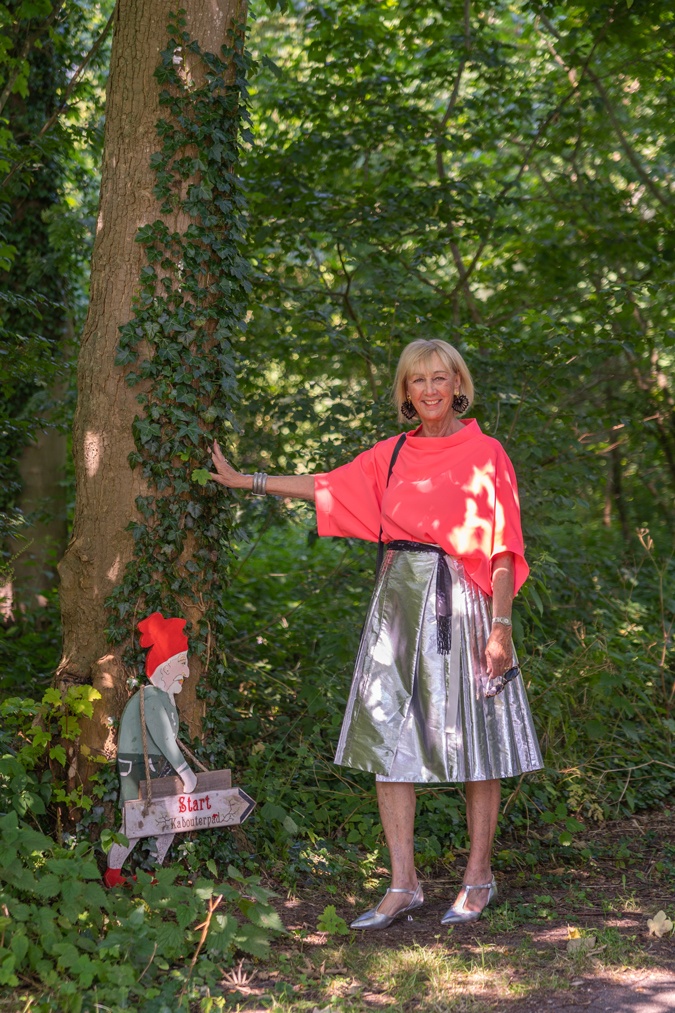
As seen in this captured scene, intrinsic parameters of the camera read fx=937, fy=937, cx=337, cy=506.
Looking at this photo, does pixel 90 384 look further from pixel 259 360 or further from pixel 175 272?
pixel 259 360

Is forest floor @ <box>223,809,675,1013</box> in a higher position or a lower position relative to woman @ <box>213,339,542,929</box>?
lower

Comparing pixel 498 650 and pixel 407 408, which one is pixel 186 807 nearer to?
pixel 498 650

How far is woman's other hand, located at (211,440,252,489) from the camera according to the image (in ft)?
11.4

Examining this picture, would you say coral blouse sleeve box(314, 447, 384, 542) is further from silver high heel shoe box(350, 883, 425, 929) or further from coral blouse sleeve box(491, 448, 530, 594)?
silver high heel shoe box(350, 883, 425, 929)

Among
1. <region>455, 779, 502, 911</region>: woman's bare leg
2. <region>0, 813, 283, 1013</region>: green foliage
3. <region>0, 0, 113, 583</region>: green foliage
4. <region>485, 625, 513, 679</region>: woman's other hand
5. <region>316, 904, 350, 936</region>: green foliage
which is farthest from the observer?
<region>0, 0, 113, 583</region>: green foliage

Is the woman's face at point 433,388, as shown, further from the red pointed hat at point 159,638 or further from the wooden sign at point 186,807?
the wooden sign at point 186,807

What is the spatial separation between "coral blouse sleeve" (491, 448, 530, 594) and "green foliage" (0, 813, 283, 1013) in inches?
56.1

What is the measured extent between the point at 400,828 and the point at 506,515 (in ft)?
3.90

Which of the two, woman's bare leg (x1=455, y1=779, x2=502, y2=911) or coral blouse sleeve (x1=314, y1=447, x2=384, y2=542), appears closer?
woman's bare leg (x1=455, y1=779, x2=502, y2=911)

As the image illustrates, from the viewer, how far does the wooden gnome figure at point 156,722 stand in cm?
327

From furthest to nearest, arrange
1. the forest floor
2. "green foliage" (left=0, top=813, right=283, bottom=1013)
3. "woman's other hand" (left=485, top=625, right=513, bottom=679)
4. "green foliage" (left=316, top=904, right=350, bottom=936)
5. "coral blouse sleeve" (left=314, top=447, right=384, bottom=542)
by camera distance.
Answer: "coral blouse sleeve" (left=314, top=447, right=384, bottom=542), "woman's other hand" (left=485, top=625, right=513, bottom=679), "green foliage" (left=316, top=904, right=350, bottom=936), the forest floor, "green foliage" (left=0, top=813, right=283, bottom=1013)

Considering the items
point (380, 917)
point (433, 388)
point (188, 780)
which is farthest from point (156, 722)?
point (433, 388)

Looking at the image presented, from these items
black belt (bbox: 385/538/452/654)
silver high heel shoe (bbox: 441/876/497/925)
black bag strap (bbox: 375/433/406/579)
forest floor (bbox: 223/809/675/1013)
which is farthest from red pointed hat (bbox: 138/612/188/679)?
silver high heel shoe (bbox: 441/876/497/925)

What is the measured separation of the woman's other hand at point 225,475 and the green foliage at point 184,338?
0.17 feet
